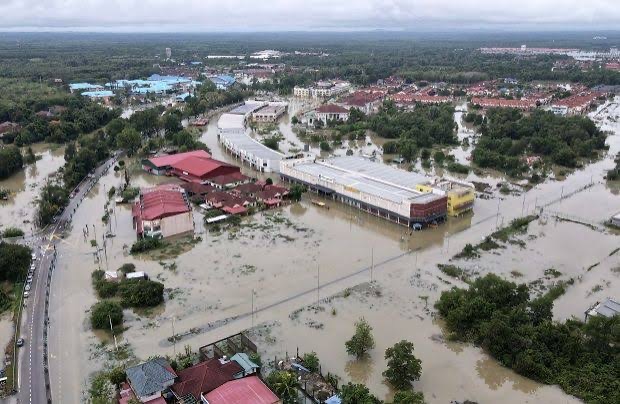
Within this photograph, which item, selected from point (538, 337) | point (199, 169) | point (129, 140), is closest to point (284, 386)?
point (538, 337)

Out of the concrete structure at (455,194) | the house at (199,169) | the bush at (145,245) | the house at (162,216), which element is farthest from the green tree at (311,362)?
the house at (199,169)

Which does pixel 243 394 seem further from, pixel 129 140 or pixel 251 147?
pixel 129 140

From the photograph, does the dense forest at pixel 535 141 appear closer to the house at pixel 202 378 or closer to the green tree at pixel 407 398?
the green tree at pixel 407 398

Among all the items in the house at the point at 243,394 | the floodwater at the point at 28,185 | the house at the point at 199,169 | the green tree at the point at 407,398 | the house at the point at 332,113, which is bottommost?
the floodwater at the point at 28,185

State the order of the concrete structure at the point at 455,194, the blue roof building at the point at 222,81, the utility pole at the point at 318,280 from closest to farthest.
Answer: the utility pole at the point at 318,280 → the concrete structure at the point at 455,194 → the blue roof building at the point at 222,81

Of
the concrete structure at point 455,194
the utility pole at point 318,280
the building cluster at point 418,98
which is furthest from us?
the building cluster at point 418,98

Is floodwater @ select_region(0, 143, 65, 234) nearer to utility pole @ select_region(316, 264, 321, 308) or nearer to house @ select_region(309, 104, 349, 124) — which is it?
utility pole @ select_region(316, 264, 321, 308)

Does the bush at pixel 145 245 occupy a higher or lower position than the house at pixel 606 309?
lower
